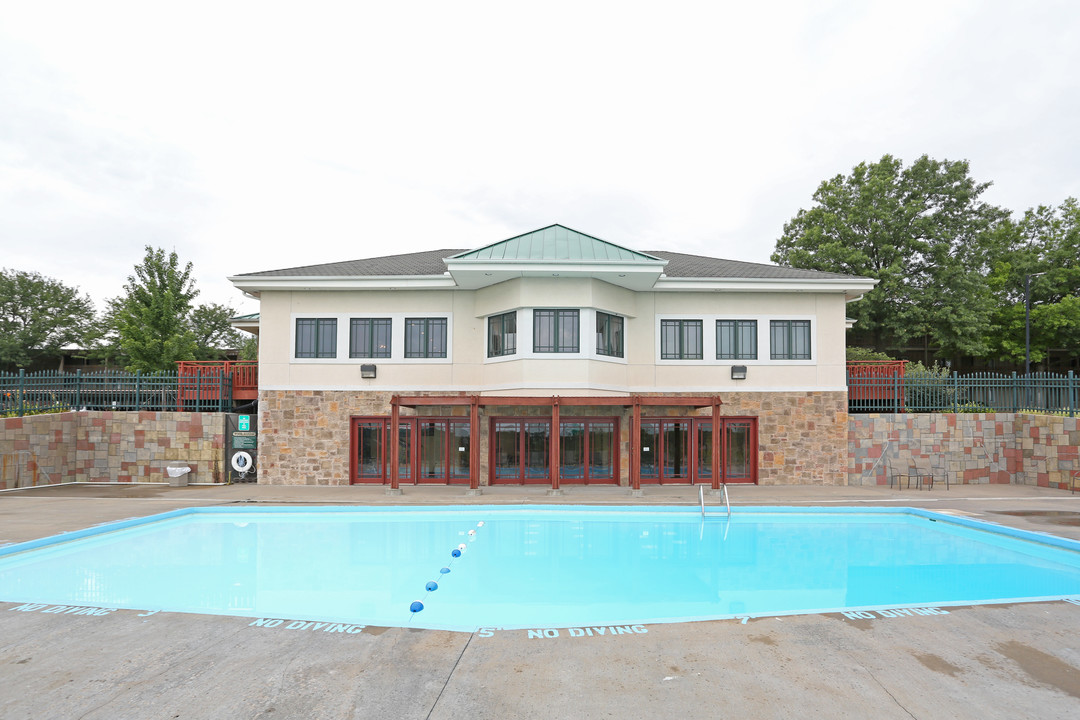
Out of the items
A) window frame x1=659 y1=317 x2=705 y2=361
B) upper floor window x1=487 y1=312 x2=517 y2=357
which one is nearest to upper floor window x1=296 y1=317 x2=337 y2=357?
upper floor window x1=487 y1=312 x2=517 y2=357

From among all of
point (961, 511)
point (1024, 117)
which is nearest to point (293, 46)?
point (961, 511)

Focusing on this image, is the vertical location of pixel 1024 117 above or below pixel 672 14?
above

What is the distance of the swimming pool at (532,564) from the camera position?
7191mm

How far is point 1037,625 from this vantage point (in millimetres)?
5922

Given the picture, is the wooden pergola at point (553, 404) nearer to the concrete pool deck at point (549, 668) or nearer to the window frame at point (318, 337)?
the window frame at point (318, 337)

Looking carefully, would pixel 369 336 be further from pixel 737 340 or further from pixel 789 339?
pixel 789 339

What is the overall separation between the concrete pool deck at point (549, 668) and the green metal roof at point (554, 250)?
33.2 ft

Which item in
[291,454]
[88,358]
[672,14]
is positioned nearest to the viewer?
[672,14]

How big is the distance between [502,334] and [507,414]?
90.0 inches

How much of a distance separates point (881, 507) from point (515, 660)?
11.3m

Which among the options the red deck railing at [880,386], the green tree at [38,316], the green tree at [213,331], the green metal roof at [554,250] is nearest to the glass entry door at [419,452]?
the green metal roof at [554,250]

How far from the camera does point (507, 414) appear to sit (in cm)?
1644

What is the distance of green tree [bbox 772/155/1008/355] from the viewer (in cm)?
2745

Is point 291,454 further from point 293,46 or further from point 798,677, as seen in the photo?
point 798,677
